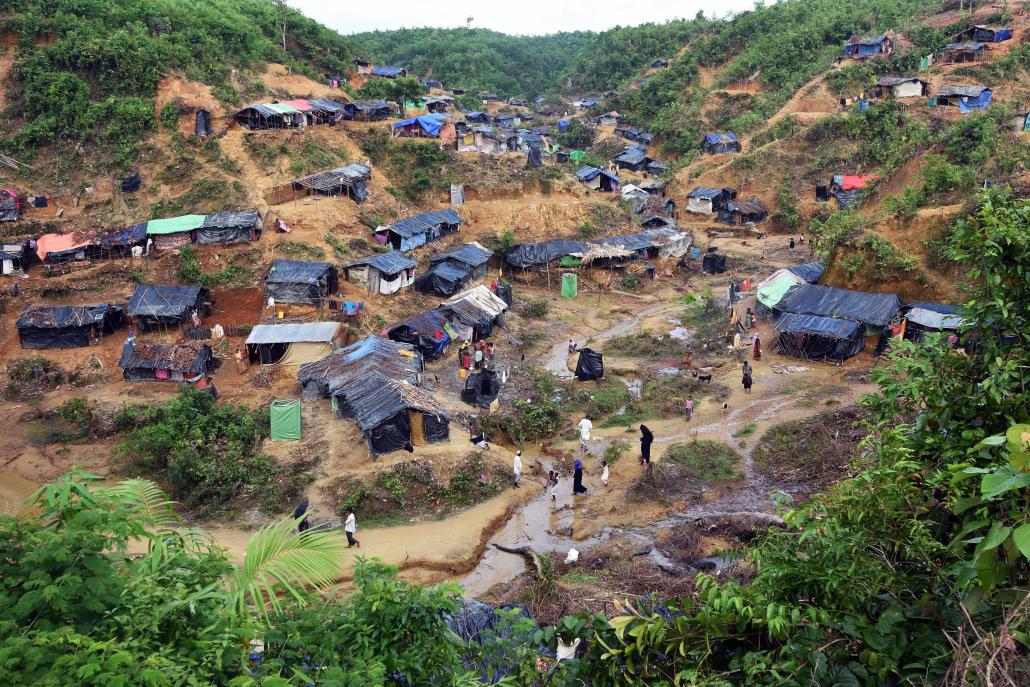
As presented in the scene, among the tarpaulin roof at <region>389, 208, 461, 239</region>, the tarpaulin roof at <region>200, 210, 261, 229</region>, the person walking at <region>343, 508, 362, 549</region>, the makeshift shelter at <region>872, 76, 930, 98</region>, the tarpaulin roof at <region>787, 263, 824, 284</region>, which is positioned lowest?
the person walking at <region>343, 508, 362, 549</region>

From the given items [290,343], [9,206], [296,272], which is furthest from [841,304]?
[9,206]

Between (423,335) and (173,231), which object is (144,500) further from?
(173,231)

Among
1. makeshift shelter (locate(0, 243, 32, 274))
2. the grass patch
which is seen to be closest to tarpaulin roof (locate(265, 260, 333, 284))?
makeshift shelter (locate(0, 243, 32, 274))

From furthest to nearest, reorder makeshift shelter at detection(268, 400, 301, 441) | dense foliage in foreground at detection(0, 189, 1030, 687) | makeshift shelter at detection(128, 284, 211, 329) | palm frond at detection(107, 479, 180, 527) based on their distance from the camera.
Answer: makeshift shelter at detection(128, 284, 211, 329), makeshift shelter at detection(268, 400, 301, 441), palm frond at detection(107, 479, 180, 527), dense foliage in foreground at detection(0, 189, 1030, 687)

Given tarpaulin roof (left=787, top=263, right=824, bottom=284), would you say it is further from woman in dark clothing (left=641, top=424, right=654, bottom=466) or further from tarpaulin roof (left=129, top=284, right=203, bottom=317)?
tarpaulin roof (left=129, top=284, right=203, bottom=317)

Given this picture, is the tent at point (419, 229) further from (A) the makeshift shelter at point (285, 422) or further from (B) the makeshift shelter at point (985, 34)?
(B) the makeshift shelter at point (985, 34)

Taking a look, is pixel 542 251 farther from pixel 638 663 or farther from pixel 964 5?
pixel 964 5
